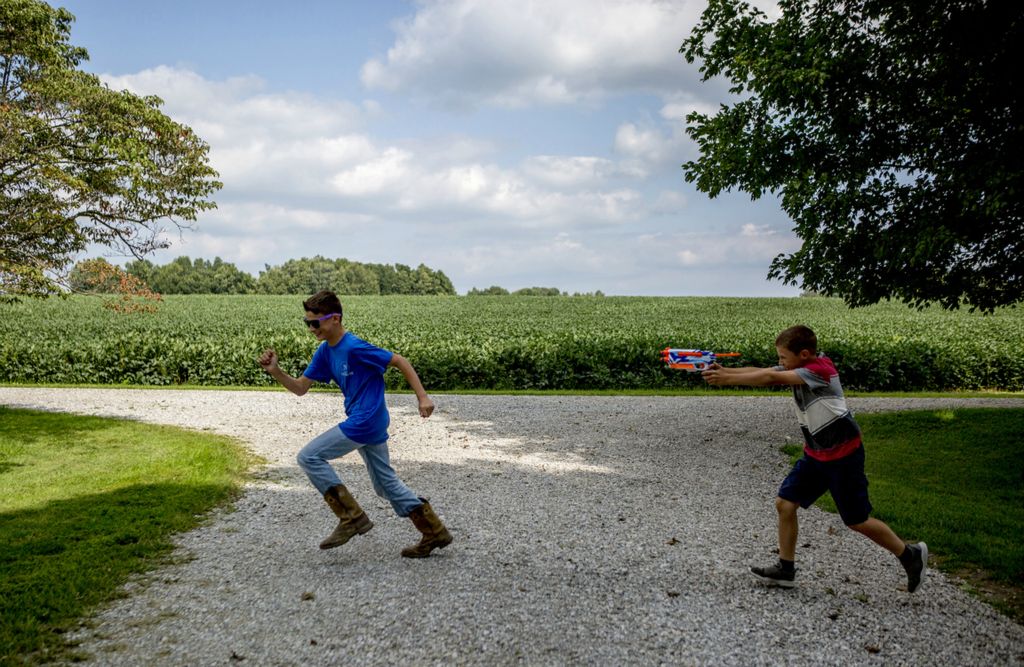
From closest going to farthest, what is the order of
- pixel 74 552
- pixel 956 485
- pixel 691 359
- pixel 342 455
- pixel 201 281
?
pixel 691 359, pixel 342 455, pixel 74 552, pixel 956 485, pixel 201 281

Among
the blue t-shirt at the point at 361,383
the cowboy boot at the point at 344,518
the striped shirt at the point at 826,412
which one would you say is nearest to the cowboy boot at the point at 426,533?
the cowboy boot at the point at 344,518

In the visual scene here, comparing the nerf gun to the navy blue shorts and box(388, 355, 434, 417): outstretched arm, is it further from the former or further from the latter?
box(388, 355, 434, 417): outstretched arm

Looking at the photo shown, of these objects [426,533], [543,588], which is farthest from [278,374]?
[543,588]

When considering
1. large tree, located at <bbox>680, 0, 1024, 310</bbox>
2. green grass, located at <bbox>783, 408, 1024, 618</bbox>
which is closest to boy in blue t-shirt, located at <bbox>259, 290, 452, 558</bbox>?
green grass, located at <bbox>783, 408, 1024, 618</bbox>

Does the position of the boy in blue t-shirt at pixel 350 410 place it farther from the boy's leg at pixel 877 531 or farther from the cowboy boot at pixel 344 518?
the boy's leg at pixel 877 531

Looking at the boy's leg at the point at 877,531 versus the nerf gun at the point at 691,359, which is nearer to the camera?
the boy's leg at the point at 877,531

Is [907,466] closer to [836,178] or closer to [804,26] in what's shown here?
[836,178]

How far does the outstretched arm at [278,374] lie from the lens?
490 centimetres

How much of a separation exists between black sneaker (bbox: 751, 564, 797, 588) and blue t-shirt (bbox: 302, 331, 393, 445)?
3.10m

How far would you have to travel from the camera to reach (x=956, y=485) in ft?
29.0

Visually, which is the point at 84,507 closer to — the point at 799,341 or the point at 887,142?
the point at 799,341

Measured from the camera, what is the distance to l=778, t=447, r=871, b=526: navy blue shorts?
453 cm

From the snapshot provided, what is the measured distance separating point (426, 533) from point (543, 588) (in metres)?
1.12

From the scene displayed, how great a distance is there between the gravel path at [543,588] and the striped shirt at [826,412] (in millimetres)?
1170
